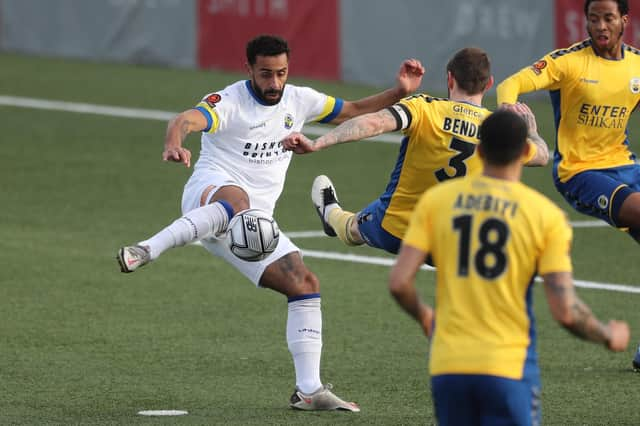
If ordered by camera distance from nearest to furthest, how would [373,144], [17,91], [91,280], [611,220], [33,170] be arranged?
[611,220] → [91,280] → [33,170] → [373,144] → [17,91]

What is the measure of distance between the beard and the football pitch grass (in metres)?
2.01

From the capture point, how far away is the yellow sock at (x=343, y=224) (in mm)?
11445

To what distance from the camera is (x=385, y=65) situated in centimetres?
2558

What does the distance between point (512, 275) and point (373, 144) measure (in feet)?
52.1

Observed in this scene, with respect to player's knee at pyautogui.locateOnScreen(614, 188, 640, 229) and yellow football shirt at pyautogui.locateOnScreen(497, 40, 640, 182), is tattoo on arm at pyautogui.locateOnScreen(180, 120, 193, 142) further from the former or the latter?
player's knee at pyautogui.locateOnScreen(614, 188, 640, 229)

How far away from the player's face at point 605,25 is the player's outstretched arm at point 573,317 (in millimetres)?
4976

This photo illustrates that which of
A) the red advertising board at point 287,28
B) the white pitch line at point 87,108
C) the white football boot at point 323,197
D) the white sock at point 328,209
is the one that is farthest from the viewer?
the red advertising board at point 287,28

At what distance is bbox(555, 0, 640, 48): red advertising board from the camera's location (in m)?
22.0

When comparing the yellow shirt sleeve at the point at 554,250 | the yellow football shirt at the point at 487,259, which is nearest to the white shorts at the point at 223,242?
the yellow football shirt at the point at 487,259

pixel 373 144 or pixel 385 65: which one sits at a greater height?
pixel 385 65

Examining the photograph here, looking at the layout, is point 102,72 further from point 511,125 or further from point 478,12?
point 511,125

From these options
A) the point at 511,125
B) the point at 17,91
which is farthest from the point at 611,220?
the point at 17,91

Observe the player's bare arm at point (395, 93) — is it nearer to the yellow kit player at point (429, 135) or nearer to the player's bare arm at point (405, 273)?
the yellow kit player at point (429, 135)

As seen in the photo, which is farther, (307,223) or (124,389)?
(307,223)
